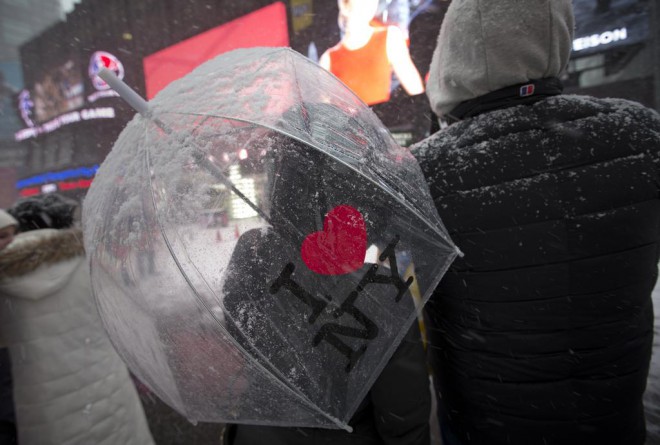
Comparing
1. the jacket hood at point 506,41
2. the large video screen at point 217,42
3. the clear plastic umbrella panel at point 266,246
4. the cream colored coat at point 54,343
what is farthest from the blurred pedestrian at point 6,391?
the large video screen at point 217,42

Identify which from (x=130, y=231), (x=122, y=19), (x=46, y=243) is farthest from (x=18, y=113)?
(x=130, y=231)

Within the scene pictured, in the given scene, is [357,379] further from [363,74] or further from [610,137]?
[363,74]

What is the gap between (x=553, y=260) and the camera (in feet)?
3.88

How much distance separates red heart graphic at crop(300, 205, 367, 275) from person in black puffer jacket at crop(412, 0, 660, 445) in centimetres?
41

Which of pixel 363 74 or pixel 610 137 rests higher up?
pixel 363 74

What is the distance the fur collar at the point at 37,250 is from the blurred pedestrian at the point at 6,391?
0.08 meters

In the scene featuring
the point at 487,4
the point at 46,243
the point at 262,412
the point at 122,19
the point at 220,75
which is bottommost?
the point at 262,412

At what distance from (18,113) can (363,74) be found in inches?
913

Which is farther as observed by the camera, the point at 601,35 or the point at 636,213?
the point at 601,35

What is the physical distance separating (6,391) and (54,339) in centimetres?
35

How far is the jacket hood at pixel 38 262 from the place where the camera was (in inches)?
85.0

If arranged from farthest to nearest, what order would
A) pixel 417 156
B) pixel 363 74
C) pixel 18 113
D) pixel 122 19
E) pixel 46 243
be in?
pixel 18 113 → pixel 122 19 → pixel 363 74 → pixel 46 243 → pixel 417 156

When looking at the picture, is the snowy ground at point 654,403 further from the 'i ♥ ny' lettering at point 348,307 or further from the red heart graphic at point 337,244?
the red heart graphic at point 337,244

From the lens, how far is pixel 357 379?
1.04m
